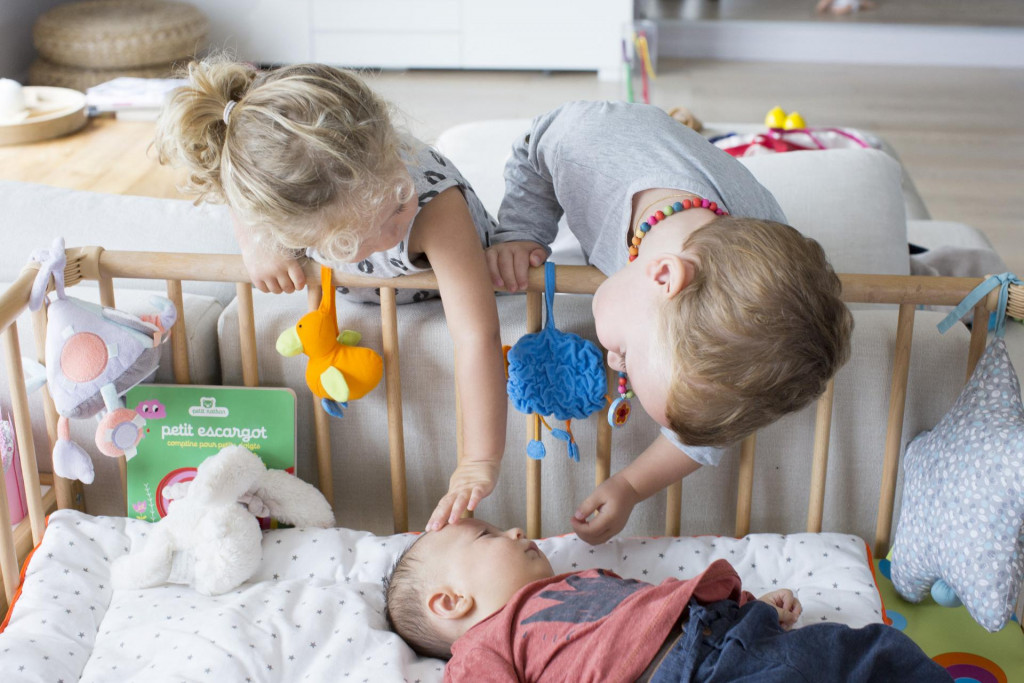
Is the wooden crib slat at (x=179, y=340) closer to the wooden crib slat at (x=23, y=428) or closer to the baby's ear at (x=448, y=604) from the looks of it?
the wooden crib slat at (x=23, y=428)

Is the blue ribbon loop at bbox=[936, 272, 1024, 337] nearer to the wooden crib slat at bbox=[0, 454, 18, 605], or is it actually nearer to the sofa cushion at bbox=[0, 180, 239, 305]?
the sofa cushion at bbox=[0, 180, 239, 305]

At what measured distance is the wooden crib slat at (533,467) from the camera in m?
1.24

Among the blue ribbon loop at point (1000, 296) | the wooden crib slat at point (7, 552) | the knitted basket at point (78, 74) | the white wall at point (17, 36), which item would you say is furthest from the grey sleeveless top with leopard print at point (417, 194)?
the white wall at point (17, 36)

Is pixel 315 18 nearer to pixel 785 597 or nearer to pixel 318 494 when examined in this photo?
pixel 318 494

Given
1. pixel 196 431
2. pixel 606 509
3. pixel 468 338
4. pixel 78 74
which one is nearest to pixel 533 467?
pixel 606 509

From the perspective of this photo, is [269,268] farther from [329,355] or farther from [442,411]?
[442,411]

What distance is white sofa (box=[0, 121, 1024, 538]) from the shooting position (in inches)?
50.4

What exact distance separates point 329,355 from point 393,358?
3.4 inches

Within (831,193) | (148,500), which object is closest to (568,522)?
(148,500)

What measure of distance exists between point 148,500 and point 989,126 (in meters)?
3.42

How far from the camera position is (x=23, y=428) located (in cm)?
120

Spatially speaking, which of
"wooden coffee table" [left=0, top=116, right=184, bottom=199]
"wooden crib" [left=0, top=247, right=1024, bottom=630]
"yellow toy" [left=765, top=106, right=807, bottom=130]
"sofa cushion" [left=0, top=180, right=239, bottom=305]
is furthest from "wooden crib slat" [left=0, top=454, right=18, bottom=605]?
"yellow toy" [left=765, top=106, right=807, bottom=130]

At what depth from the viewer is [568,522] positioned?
4.58 ft

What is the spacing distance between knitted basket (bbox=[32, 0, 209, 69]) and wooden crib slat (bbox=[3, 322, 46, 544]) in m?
2.77
